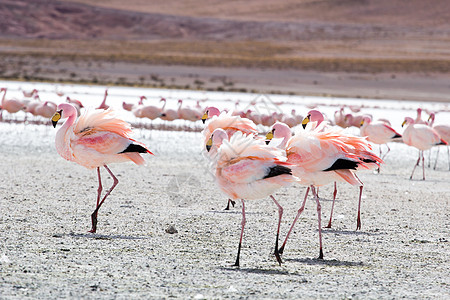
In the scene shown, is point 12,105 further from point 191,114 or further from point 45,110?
point 191,114

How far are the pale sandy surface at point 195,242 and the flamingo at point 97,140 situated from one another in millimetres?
805

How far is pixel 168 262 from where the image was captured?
668 cm

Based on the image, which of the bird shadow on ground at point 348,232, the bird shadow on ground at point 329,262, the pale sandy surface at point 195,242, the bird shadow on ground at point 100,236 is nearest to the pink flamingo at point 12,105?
the pale sandy surface at point 195,242

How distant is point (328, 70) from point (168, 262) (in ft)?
160

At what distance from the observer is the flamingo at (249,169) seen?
659 cm

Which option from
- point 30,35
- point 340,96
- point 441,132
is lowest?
point 441,132

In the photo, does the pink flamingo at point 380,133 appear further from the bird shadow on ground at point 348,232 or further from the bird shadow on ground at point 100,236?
the bird shadow on ground at point 100,236

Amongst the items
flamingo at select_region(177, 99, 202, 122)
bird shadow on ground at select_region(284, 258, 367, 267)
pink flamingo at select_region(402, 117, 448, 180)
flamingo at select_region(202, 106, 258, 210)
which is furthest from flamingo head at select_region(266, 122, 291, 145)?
flamingo at select_region(177, 99, 202, 122)

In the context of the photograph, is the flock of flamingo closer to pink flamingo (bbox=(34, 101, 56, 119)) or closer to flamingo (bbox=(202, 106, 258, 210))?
flamingo (bbox=(202, 106, 258, 210))

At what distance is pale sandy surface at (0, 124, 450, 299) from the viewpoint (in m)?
5.87

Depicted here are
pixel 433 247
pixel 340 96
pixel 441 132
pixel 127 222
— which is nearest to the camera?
pixel 433 247

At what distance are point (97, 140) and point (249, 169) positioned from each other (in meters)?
2.53

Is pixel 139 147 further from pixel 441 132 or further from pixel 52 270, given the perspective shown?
pixel 441 132

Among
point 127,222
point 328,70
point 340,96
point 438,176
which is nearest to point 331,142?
point 127,222
